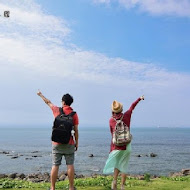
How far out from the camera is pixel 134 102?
814 cm

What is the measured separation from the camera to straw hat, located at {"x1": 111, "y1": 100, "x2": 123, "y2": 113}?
7.99 metres

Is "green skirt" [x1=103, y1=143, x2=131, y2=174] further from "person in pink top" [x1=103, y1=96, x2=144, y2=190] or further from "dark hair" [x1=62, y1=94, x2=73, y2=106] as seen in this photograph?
"dark hair" [x1=62, y1=94, x2=73, y2=106]

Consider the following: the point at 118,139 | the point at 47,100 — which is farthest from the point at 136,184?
the point at 47,100

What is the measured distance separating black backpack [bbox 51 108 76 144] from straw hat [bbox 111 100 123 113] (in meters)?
1.36

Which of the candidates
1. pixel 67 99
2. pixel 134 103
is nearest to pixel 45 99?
pixel 67 99

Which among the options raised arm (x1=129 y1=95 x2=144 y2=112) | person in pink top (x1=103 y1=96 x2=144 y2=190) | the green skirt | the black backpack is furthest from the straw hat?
the black backpack

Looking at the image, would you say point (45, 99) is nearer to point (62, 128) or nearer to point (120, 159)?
A: point (62, 128)

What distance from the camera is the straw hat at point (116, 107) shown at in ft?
26.2

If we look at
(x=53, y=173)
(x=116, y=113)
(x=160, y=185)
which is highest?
(x=116, y=113)

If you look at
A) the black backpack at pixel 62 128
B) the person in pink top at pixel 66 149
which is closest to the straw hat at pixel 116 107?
the person in pink top at pixel 66 149

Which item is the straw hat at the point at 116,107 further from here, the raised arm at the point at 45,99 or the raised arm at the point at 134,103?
the raised arm at the point at 45,99

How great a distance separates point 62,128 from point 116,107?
1667mm

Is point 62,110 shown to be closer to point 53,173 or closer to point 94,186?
point 53,173

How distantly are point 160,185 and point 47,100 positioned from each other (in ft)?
15.7
